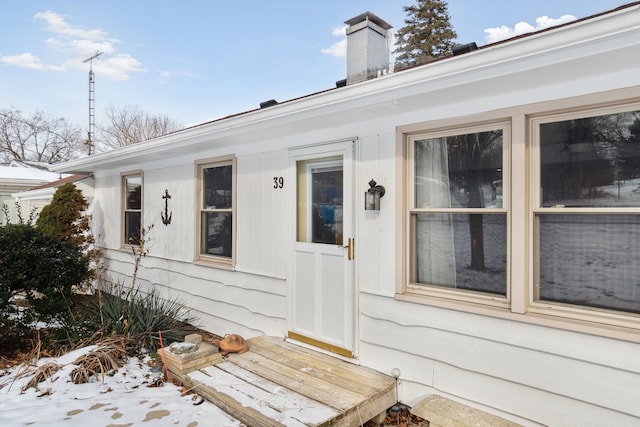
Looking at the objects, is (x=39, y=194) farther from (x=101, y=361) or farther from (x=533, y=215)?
(x=533, y=215)

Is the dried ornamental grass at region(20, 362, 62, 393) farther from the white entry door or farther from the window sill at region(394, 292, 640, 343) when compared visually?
the window sill at region(394, 292, 640, 343)

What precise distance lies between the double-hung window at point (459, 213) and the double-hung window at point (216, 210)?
94.9 inches

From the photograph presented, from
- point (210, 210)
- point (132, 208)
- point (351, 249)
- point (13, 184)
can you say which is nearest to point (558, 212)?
point (351, 249)

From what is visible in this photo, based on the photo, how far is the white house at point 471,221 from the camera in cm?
225

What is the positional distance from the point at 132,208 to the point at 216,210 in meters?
2.39

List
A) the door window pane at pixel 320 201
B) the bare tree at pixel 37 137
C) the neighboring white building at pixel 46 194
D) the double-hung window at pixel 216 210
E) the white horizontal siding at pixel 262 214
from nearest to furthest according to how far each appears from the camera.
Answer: the door window pane at pixel 320 201 → the white horizontal siding at pixel 262 214 → the double-hung window at pixel 216 210 → the neighboring white building at pixel 46 194 → the bare tree at pixel 37 137

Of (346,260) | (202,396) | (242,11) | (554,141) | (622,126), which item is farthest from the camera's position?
(242,11)

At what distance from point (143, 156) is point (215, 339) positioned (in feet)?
9.03

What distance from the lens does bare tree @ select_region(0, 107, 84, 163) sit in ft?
77.2

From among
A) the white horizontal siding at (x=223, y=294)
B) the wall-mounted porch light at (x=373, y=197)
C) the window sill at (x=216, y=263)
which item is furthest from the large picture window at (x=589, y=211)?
the window sill at (x=216, y=263)

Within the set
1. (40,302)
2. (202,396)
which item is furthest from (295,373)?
(40,302)

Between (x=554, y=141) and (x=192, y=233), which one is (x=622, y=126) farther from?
(x=192, y=233)

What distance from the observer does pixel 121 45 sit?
15.0m

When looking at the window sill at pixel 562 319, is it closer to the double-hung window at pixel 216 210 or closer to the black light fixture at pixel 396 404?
the black light fixture at pixel 396 404
